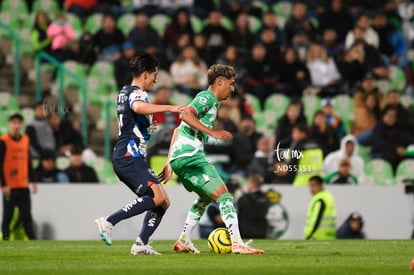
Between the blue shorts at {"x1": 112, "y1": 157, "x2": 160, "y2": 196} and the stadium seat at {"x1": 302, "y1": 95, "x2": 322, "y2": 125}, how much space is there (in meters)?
10.7

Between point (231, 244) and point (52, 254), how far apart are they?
1966 millimetres

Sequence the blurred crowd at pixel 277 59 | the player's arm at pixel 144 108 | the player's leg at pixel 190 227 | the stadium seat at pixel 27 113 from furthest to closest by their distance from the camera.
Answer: the stadium seat at pixel 27 113 < the blurred crowd at pixel 277 59 < the player's leg at pixel 190 227 < the player's arm at pixel 144 108

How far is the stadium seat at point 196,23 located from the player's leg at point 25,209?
309 inches

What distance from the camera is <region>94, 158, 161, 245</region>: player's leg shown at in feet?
37.4

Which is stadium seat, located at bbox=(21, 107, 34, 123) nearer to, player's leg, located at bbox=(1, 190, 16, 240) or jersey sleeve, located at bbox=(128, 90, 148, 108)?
player's leg, located at bbox=(1, 190, 16, 240)

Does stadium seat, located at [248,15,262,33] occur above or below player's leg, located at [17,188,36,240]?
above

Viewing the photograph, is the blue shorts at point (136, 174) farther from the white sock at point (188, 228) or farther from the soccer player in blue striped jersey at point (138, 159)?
the white sock at point (188, 228)

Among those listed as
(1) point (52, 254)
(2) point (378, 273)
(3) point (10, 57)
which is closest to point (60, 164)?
(3) point (10, 57)

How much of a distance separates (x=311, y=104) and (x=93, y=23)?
4991 millimetres

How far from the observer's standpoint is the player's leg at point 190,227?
478 inches

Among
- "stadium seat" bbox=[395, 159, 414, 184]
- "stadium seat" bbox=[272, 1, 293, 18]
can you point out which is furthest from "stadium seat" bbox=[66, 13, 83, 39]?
"stadium seat" bbox=[395, 159, 414, 184]

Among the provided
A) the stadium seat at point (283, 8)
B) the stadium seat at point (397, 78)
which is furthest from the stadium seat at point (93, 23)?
the stadium seat at point (397, 78)

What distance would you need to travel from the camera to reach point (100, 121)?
2138 centimetres

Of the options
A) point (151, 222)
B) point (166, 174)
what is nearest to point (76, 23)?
point (166, 174)
